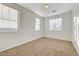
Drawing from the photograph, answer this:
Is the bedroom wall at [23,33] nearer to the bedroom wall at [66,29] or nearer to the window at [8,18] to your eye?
the window at [8,18]

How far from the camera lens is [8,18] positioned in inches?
57.7

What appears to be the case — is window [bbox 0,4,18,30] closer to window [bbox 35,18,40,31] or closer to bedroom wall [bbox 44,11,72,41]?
window [bbox 35,18,40,31]

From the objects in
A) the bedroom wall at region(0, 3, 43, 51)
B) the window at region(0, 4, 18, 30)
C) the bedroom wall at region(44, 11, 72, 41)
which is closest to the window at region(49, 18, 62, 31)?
the bedroom wall at region(44, 11, 72, 41)

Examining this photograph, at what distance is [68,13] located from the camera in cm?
140

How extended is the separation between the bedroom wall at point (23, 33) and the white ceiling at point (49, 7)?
84 millimetres

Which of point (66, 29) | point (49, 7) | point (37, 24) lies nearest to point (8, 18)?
point (37, 24)

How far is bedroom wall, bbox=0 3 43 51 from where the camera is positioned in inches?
58.2

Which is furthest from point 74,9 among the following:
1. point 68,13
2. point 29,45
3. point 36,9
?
point 29,45

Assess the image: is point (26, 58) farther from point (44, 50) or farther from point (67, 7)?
point (67, 7)

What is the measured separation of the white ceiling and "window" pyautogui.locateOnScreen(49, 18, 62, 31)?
11 centimetres

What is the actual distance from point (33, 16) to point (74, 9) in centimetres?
65

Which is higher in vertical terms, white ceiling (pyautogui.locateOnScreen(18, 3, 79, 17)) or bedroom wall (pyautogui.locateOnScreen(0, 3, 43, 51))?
white ceiling (pyautogui.locateOnScreen(18, 3, 79, 17))

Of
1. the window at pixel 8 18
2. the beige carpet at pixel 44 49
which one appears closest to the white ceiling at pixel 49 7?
the window at pixel 8 18

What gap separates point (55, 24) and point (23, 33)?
560mm
